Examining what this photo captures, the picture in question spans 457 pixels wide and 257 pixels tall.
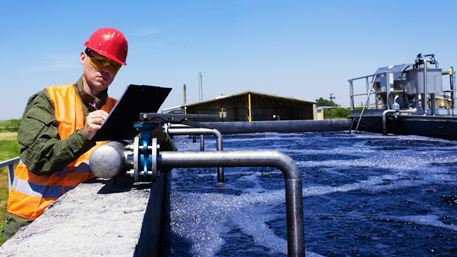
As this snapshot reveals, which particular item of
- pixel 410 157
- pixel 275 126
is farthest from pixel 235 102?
pixel 410 157

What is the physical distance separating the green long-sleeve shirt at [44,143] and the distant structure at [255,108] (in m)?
26.3

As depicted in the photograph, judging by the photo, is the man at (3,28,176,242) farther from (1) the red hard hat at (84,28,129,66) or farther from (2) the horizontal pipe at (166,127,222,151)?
(2) the horizontal pipe at (166,127,222,151)

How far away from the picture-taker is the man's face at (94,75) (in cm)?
204

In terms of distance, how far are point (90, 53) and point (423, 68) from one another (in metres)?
15.0

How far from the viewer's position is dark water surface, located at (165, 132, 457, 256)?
2.89m

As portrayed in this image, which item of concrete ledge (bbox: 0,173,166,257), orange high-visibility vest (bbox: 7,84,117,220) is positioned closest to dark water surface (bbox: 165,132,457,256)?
orange high-visibility vest (bbox: 7,84,117,220)

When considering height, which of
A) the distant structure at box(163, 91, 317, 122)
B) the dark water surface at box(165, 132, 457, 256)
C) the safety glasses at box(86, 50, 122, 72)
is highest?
the distant structure at box(163, 91, 317, 122)

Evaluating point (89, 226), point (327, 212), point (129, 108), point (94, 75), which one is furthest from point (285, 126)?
point (89, 226)

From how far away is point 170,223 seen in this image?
3406 millimetres

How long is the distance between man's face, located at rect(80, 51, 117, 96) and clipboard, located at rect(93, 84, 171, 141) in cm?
45

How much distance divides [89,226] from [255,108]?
30944mm

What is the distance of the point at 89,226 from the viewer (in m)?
1.22

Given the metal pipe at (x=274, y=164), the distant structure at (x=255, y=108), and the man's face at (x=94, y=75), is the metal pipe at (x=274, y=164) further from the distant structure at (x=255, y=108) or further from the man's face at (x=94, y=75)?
the distant structure at (x=255, y=108)

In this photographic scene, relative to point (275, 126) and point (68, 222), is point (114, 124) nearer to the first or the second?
point (68, 222)
